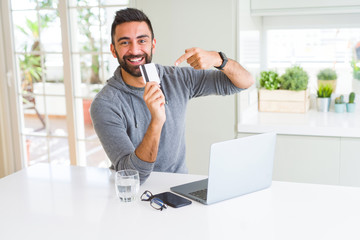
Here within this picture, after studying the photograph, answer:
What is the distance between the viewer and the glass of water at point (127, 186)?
1.55 meters

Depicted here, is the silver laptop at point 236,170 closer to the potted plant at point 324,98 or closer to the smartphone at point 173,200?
the smartphone at point 173,200

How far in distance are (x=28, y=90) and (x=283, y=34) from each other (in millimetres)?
2368

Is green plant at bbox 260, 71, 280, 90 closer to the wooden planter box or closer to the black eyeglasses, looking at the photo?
the wooden planter box

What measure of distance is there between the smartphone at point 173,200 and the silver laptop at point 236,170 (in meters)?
0.04

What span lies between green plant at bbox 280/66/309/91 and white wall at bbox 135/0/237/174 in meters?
0.55

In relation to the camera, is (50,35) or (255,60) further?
(50,35)

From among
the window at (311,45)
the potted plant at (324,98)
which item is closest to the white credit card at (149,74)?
the window at (311,45)

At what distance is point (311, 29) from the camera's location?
3453 mm

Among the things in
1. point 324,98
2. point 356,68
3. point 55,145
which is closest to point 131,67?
point 324,98

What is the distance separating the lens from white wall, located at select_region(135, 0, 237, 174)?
9.45 ft

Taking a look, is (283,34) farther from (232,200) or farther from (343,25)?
(232,200)

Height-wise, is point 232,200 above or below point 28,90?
below

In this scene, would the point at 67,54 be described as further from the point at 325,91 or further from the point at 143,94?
the point at 325,91

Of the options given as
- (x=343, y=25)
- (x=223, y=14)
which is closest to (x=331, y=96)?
(x=343, y=25)
